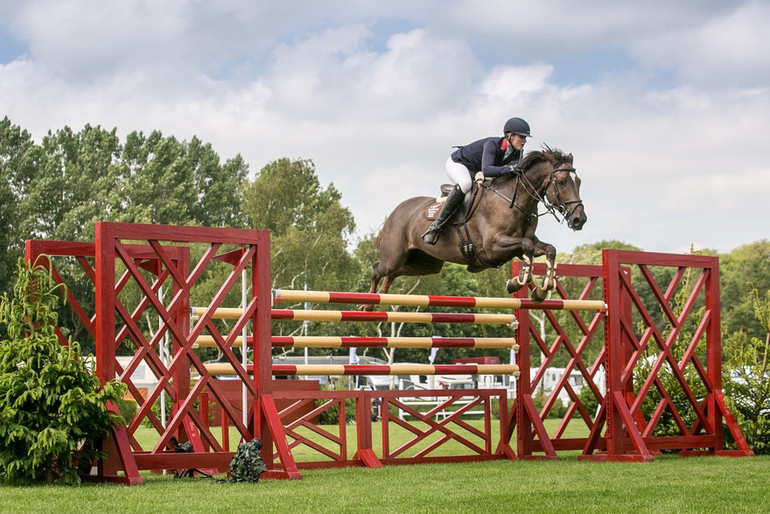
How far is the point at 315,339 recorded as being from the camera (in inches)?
349

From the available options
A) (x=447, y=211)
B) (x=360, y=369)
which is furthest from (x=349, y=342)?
(x=447, y=211)

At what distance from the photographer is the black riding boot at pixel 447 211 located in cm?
945

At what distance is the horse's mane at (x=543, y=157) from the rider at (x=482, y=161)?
0.11 metres

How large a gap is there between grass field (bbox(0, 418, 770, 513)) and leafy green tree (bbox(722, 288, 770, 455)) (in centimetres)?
201

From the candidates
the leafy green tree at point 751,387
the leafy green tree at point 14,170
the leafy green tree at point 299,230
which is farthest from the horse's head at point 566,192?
the leafy green tree at point 14,170

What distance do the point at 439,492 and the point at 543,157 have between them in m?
3.83

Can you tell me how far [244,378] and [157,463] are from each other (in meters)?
0.95

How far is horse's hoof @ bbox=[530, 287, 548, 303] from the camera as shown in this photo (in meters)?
8.56

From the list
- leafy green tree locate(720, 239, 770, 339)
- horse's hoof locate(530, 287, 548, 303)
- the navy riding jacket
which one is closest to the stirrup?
the navy riding jacket

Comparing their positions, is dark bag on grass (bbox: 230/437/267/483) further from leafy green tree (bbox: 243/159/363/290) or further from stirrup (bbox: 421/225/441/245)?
leafy green tree (bbox: 243/159/363/290)

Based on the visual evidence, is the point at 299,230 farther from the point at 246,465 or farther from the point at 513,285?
the point at 246,465

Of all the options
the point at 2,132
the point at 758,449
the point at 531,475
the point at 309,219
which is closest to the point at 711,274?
the point at 758,449

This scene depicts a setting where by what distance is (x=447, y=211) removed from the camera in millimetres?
9477

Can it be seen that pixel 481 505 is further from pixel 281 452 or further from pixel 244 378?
pixel 244 378
